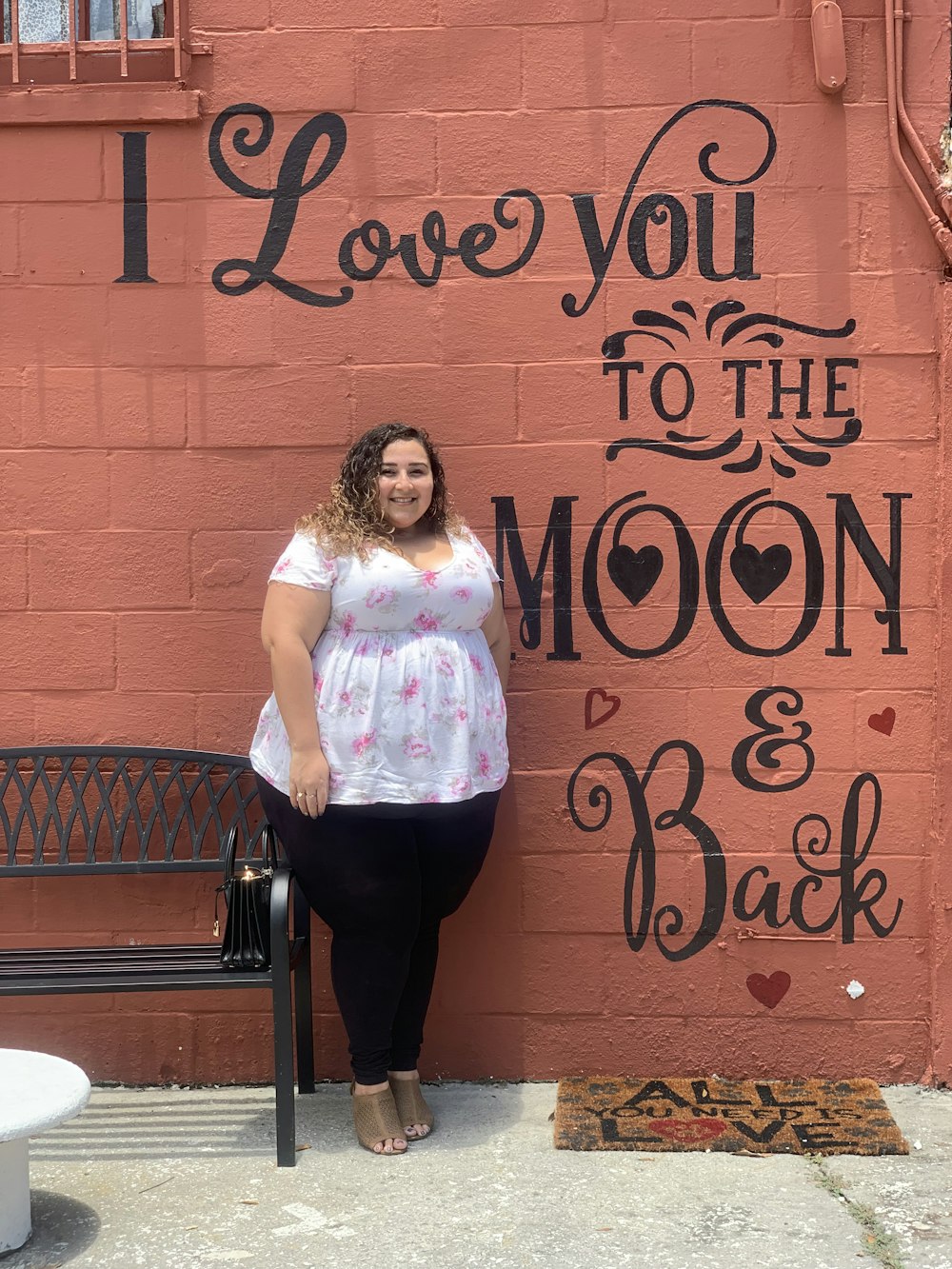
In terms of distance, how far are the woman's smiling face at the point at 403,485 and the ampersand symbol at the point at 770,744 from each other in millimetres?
1094

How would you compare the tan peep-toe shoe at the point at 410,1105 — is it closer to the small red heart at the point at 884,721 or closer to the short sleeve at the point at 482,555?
the short sleeve at the point at 482,555

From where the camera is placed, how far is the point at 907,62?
388 centimetres

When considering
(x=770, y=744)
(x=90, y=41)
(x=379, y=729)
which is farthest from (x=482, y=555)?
(x=90, y=41)

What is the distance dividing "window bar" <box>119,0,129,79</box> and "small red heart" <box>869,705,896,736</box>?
8.79ft

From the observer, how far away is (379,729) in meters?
3.55

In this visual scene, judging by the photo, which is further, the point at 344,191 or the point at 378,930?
the point at 344,191

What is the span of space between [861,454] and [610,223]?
0.92m

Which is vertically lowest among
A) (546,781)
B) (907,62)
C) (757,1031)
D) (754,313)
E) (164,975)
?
(757,1031)

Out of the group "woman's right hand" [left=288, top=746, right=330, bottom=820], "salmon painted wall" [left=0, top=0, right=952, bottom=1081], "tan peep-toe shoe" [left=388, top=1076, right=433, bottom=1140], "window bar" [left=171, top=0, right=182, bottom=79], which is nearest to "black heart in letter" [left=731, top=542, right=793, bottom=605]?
"salmon painted wall" [left=0, top=0, right=952, bottom=1081]

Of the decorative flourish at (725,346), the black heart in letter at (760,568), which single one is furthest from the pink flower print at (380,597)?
the black heart in letter at (760,568)

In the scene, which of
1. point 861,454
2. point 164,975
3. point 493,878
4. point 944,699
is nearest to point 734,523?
point 861,454

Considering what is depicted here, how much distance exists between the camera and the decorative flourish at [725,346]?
3.97 metres

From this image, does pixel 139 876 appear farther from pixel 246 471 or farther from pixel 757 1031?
pixel 757 1031

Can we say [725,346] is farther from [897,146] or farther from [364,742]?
[364,742]
